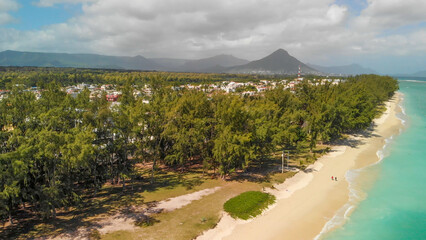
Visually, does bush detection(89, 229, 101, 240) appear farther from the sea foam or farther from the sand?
the sea foam

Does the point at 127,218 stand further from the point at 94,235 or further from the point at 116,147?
the point at 116,147

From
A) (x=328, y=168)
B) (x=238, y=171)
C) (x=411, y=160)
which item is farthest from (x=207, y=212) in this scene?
(x=411, y=160)

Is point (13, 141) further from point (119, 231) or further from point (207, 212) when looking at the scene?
point (207, 212)

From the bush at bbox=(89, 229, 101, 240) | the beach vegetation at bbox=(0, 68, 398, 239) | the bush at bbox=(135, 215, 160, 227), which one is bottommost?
the bush at bbox=(135, 215, 160, 227)

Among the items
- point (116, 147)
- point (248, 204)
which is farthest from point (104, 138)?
point (248, 204)

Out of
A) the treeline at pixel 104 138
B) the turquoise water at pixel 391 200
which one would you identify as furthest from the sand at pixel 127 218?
the turquoise water at pixel 391 200

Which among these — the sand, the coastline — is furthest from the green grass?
the sand
